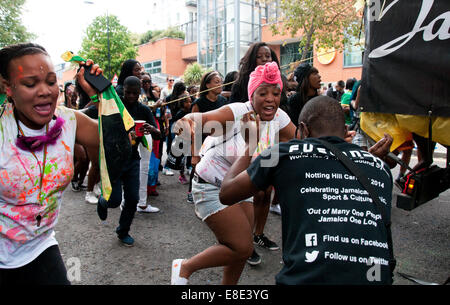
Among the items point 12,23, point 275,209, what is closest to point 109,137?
point 275,209

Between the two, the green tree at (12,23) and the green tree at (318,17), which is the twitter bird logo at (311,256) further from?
the green tree at (12,23)

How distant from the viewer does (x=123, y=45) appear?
3238cm

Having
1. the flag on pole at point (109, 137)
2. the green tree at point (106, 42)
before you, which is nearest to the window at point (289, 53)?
the green tree at point (106, 42)

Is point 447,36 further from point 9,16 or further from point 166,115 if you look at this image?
point 9,16

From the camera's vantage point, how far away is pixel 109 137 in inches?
82.6

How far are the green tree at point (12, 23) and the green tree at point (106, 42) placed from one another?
6712 millimetres

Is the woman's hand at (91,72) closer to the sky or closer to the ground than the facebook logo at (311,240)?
closer to the sky

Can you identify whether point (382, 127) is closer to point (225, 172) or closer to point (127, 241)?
point (225, 172)

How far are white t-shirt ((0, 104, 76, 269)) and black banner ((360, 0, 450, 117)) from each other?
2.97 m

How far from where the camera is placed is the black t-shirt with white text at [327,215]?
149 centimetres

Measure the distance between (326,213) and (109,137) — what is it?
1334mm

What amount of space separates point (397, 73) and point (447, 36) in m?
0.50

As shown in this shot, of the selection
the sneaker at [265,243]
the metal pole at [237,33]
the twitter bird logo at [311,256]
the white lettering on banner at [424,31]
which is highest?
the metal pole at [237,33]

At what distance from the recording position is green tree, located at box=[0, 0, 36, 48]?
23812 millimetres
